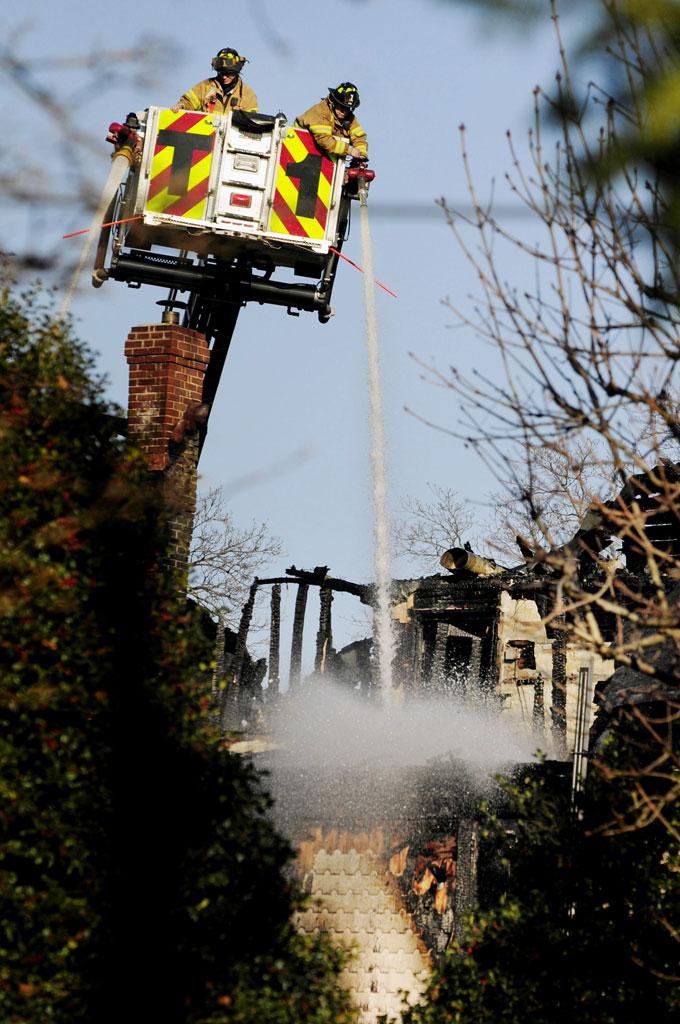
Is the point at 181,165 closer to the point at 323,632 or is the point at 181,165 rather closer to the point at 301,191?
the point at 301,191

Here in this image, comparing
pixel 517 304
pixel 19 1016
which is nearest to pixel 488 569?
pixel 517 304

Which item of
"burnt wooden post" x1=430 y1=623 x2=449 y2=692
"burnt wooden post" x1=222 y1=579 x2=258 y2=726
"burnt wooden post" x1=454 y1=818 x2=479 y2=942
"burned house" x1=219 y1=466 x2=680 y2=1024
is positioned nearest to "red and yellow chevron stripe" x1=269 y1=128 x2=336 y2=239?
"burned house" x1=219 y1=466 x2=680 y2=1024

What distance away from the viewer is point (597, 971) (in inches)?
346

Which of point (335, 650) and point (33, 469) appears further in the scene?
point (335, 650)

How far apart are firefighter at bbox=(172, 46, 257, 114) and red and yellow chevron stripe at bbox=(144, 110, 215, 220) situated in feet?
1.98

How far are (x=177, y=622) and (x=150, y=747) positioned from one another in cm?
76

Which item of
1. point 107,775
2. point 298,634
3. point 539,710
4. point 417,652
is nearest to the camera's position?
point 107,775

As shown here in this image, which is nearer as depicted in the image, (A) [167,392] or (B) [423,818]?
(A) [167,392]

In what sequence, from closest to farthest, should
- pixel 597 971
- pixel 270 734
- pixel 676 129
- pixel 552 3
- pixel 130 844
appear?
1. pixel 552 3
2. pixel 676 129
3. pixel 130 844
4. pixel 597 971
5. pixel 270 734

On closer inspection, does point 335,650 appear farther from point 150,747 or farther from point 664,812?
point 150,747

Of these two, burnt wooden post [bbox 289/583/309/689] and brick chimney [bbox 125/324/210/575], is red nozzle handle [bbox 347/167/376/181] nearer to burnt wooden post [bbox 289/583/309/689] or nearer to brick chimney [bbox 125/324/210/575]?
brick chimney [bbox 125/324/210/575]

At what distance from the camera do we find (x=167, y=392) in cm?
1108

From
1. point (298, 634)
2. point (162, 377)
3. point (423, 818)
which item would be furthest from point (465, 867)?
point (298, 634)

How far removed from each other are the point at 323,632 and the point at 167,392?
12033 millimetres
